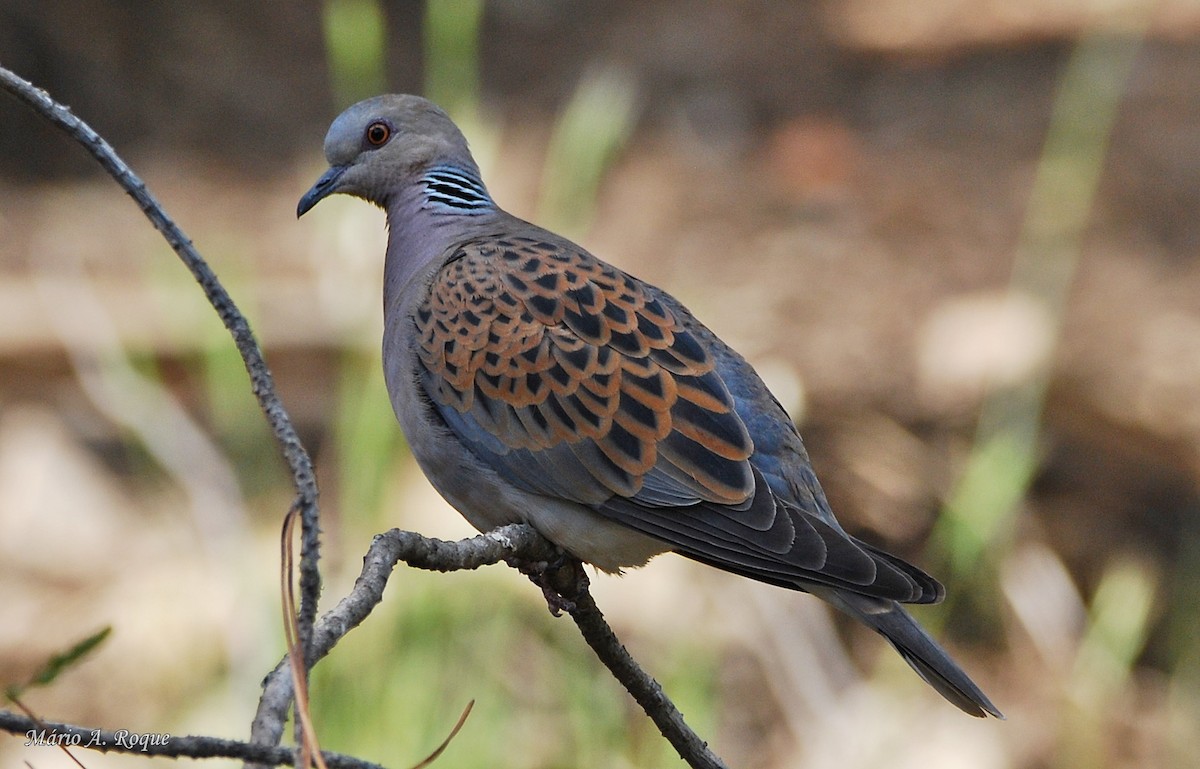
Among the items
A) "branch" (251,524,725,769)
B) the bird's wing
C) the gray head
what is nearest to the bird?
the bird's wing

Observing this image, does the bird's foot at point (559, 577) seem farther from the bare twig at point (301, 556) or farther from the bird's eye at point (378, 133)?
the bird's eye at point (378, 133)

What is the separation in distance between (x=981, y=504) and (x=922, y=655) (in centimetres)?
255

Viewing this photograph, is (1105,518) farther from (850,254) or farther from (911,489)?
(850,254)

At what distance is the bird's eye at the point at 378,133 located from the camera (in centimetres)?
308

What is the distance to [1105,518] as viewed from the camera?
6020 millimetres

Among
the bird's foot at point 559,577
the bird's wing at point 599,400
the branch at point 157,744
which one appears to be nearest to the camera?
the branch at point 157,744

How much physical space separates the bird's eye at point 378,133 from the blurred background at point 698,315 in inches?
45.2

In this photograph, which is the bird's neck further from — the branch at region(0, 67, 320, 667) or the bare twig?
the branch at region(0, 67, 320, 667)

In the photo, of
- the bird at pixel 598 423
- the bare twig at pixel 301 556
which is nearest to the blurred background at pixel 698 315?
the bird at pixel 598 423

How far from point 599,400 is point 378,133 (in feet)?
3.10

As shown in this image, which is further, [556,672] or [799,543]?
[556,672]

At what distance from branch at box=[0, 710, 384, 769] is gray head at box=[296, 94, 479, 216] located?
5.87 ft

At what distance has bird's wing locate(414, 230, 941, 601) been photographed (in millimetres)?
2398

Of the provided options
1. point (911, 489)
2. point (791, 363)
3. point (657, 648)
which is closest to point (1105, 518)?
point (911, 489)
